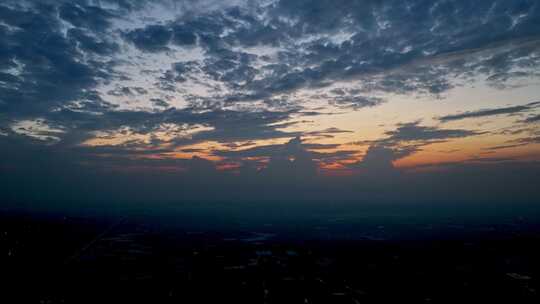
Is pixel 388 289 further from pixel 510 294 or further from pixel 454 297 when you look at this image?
pixel 510 294

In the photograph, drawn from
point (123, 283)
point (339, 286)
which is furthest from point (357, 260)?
point (123, 283)

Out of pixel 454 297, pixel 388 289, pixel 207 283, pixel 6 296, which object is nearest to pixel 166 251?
pixel 207 283

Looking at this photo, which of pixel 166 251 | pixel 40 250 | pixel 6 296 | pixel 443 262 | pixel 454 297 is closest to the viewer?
pixel 6 296

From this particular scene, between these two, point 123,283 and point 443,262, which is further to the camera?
point 443,262

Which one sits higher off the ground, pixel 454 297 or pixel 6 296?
pixel 6 296

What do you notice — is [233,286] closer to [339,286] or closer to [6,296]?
[339,286]

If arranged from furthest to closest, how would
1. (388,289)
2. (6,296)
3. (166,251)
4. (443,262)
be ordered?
(166,251) < (443,262) < (388,289) < (6,296)
